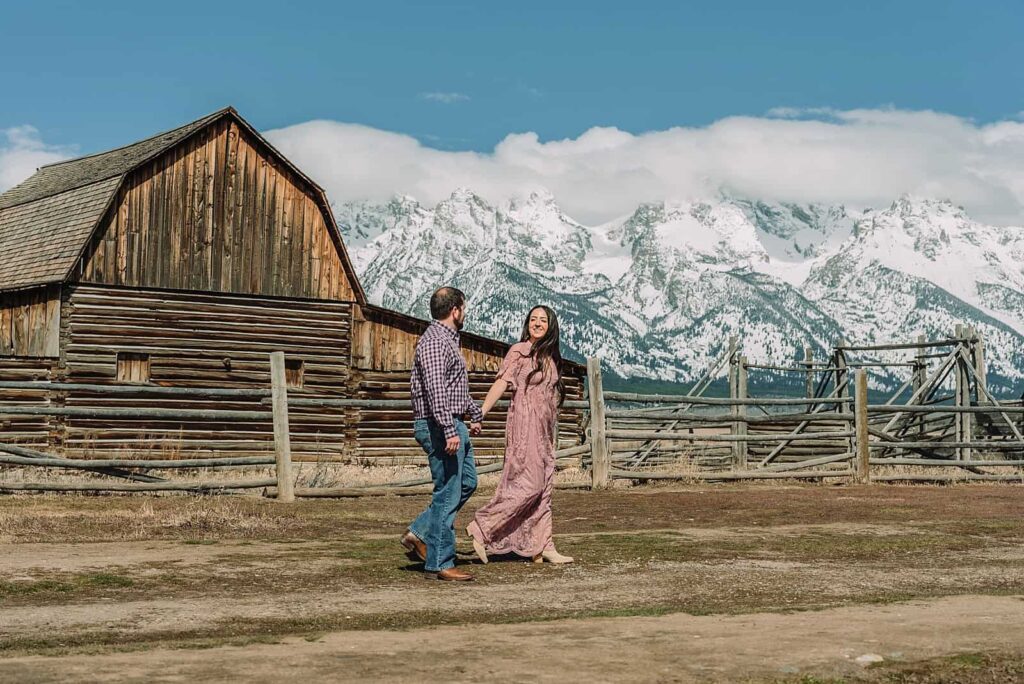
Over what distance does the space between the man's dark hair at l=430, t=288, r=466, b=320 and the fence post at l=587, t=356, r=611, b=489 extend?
7.94 metres

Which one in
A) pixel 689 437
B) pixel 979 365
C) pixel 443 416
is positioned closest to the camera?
pixel 443 416

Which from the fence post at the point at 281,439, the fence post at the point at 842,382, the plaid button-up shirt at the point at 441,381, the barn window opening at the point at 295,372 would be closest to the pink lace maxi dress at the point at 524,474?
the plaid button-up shirt at the point at 441,381

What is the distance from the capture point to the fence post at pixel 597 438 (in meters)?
16.8

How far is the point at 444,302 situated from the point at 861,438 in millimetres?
11858

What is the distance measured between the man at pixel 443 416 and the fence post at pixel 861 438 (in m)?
11.6

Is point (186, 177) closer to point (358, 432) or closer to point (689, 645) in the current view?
point (358, 432)

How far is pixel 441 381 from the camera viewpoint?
8594 millimetres

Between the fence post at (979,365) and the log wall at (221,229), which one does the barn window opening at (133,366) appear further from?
the fence post at (979,365)

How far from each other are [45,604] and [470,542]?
13.9ft

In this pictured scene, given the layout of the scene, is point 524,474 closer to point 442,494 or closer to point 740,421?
point 442,494

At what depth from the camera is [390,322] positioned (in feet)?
90.9

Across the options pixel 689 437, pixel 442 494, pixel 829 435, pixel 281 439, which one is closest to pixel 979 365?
pixel 829 435

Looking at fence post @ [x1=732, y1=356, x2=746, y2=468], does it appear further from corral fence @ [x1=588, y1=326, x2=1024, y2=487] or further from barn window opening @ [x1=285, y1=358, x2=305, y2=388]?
barn window opening @ [x1=285, y1=358, x2=305, y2=388]

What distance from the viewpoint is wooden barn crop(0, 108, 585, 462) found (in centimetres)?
2420
